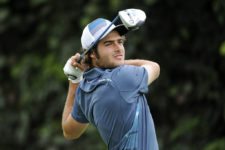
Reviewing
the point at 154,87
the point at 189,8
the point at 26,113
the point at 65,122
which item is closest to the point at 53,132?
the point at 26,113

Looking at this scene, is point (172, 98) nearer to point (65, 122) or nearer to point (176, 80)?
point (176, 80)

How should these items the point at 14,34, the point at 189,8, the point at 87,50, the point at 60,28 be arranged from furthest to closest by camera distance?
the point at 14,34 → the point at 60,28 → the point at 189,8 → the point at 87,50

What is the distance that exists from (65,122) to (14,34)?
5.97 meters

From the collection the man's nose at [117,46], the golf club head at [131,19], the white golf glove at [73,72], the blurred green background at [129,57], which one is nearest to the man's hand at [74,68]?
the white golf glove at [73,72]

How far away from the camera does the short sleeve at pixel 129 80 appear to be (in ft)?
18.2

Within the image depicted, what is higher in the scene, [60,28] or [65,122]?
[65,122]

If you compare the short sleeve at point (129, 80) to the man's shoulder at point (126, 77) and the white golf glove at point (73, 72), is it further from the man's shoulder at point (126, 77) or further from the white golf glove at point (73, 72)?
the white golf glove at point (73, 72)

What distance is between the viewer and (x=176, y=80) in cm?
1054

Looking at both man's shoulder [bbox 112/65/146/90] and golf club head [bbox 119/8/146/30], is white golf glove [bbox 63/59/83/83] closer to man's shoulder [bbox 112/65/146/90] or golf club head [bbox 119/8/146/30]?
man's shoulder [bbox 112/65/146/90]

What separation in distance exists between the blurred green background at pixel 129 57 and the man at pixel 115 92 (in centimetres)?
383

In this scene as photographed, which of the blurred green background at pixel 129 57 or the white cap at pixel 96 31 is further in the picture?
the blurred green background at pixel 129 57

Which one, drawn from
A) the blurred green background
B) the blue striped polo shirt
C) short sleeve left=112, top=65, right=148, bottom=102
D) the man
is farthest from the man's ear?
the blurred green background

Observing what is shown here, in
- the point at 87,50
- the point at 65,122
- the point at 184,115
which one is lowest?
the point at 184,115

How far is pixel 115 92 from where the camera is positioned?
218 inches
